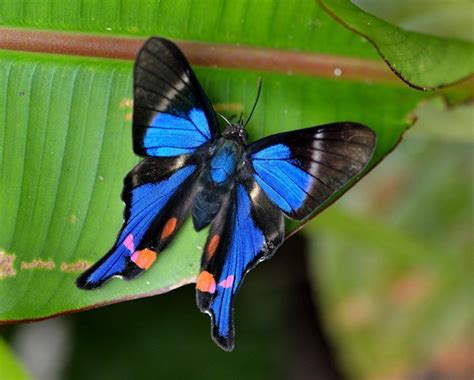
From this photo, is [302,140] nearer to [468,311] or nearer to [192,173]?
[192,173]

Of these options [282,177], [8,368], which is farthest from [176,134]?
[8,368]

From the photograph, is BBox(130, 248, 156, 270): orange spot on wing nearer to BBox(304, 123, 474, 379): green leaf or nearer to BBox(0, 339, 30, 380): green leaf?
BBox(0, 339, 30, 380): green leaf

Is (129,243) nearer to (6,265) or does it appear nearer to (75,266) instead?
(75,266)

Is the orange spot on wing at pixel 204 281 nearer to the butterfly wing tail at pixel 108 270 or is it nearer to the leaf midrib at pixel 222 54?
the butterfly wing tail at pixel 108 270

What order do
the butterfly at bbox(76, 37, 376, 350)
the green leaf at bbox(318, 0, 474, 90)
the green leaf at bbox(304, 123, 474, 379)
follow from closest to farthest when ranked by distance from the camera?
the green leaf at bbox(318, 0, 474, 90), the butterfly at bbox(76, 37, 376, 350), the green leaf at bbox(304, 123, 474, 379)

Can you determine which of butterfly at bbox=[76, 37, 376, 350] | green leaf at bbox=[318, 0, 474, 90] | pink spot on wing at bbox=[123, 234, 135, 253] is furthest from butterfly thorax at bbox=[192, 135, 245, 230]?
green leaf at bbox=[318, 0, 474, 90]
